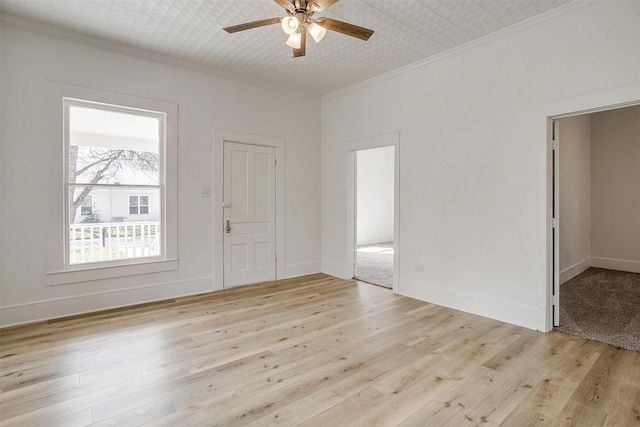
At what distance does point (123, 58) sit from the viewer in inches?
153

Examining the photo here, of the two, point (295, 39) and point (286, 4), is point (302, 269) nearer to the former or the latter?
point (295, 39)

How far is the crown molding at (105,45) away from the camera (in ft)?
10.7

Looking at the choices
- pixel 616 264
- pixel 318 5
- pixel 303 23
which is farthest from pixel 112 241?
pixel 616 264

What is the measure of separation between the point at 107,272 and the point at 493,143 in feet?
15.3

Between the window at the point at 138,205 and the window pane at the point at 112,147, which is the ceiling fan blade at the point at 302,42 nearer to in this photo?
the window pane at the point at 112,147

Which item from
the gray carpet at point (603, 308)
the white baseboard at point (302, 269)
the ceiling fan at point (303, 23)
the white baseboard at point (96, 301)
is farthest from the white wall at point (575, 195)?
the white baseboard at point (96, 301)

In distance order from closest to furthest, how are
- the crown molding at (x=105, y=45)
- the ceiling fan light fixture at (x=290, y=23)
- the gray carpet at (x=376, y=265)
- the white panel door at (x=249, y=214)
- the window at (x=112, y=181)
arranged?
the ceiling fan light fixture at (x=290, y=23)
the crown molding at (x=105, y=45)
the window at (x=112, y=181)
the white panel door at (x=249, y=214)
the gray carpet at (x=376, y=265)

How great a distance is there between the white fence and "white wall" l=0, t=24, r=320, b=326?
28cm

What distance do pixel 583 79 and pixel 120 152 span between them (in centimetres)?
499

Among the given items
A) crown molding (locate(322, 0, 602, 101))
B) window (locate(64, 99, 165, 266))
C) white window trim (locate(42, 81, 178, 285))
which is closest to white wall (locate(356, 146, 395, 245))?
crown molding (locate(322, 0, 602, 101))

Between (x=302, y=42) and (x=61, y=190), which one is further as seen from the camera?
(x=61, y=190)

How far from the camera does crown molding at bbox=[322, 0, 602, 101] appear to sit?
2.98m

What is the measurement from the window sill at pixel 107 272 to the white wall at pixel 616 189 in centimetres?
706

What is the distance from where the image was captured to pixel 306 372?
2.45 metres
